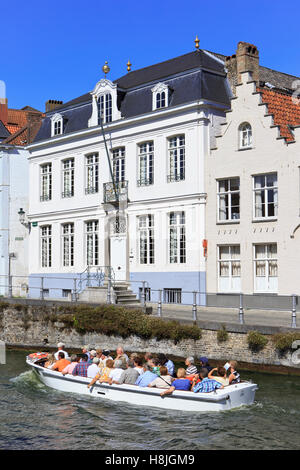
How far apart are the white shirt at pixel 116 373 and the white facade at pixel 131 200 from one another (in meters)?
11.0

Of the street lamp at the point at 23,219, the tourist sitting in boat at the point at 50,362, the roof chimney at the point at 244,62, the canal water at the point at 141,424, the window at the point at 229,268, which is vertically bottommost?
the canal water at the point at 141,424

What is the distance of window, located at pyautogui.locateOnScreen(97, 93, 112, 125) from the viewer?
107ft

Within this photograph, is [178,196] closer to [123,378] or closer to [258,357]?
[258,357]

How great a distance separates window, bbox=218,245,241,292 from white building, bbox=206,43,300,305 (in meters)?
0.04

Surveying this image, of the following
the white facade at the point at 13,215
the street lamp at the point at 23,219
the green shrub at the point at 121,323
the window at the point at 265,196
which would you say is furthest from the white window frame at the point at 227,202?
the white facade at the point at 13,215

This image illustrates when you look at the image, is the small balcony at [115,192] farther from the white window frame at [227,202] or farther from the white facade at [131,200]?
the white window frame at [227,202]

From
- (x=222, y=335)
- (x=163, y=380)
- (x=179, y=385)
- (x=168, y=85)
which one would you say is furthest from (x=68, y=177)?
(x=179, y=385)

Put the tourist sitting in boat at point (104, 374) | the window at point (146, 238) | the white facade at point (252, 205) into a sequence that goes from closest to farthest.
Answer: the tourist sitting in boat at point (104, 374) < the white facade at point (252, 205) < the window at point (146, 238)

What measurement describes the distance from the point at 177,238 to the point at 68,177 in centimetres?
822

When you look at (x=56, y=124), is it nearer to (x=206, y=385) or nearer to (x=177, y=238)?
(x=177, y=238)

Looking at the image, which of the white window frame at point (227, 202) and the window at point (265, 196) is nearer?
the window at point (265, 196)

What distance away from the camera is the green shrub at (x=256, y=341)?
19188 mm

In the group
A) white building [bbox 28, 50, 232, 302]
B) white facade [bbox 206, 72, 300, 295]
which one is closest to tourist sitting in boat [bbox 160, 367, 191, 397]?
white facade [bbox 206, 72, 300, 295]
